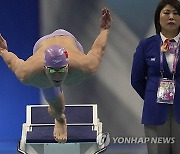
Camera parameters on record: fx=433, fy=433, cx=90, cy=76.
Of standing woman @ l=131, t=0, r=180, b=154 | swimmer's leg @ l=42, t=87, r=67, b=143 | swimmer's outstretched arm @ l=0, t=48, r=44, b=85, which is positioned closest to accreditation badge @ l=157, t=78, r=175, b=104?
standing woman @ l=131, t=0, r=180, b=154

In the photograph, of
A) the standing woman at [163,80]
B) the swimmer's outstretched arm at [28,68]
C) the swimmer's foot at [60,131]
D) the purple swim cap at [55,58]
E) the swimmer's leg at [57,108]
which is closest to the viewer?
the purple swim cap at [55,58]

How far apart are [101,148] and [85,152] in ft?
0.67

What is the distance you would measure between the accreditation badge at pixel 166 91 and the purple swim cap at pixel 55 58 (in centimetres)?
75

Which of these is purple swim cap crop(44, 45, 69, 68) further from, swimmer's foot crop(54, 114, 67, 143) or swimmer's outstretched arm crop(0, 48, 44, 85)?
swimmer's foot crop(54, 114, 67, 143)

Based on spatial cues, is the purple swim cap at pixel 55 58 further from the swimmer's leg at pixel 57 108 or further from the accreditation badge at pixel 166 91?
the accreditation badge at pixel 166 91

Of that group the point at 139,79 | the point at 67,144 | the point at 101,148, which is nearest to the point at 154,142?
the point at 139,79

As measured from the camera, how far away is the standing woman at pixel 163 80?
283 cm

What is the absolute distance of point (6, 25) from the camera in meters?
4.96

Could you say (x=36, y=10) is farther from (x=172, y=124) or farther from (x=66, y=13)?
(x=172, y=124)

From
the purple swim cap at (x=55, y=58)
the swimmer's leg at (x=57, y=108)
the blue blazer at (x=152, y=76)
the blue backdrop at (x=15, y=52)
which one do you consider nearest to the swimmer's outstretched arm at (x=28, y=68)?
the purple swim cap at (x=55, y=58)

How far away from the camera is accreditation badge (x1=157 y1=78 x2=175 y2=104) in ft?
9.32

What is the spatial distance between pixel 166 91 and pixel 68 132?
1119mm

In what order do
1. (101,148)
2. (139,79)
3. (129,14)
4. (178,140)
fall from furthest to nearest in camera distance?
(129,14) → (101,148) → (139,79) → (178,140)

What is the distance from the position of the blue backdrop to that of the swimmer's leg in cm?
158
